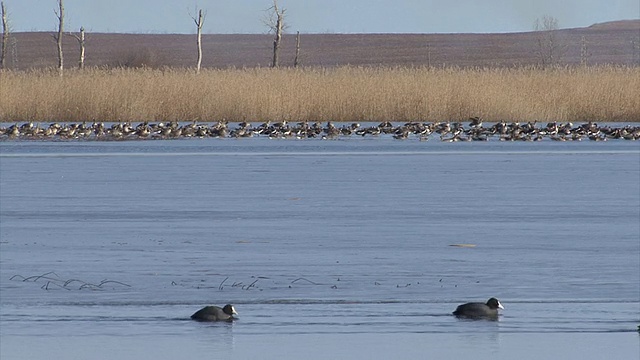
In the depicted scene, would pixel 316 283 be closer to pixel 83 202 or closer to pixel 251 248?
pixel 251 248

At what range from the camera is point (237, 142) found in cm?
2152

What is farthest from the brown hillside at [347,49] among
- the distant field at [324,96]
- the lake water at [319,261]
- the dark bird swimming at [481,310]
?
the dark bird swimming at [481,310]

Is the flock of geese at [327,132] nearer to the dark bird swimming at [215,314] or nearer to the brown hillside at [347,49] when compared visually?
the dark bird swimming at [215,314]

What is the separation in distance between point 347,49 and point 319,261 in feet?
353

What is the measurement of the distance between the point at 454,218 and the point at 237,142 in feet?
35.1

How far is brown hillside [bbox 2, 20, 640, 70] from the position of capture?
106 meters

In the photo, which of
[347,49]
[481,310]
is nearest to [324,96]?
[481,310]

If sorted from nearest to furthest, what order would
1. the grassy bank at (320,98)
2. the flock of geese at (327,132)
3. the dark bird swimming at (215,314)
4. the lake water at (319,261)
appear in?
the lake water at (319,261) → the dark bird swimming at (215,314) → the flock of geese at (327,132) → the grassy bank at (320,98)

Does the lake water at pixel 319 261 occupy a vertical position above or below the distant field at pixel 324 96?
above

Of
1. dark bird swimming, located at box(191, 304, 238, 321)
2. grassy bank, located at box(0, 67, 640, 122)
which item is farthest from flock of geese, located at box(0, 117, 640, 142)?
dark bird swimming, located at box(191, 304, 238, 321)

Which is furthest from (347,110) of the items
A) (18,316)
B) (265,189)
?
(18,316)

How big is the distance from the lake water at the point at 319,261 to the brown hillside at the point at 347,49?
87235 mm

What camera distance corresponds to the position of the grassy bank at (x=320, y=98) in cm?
2670

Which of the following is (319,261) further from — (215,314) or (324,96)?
(324,96)
